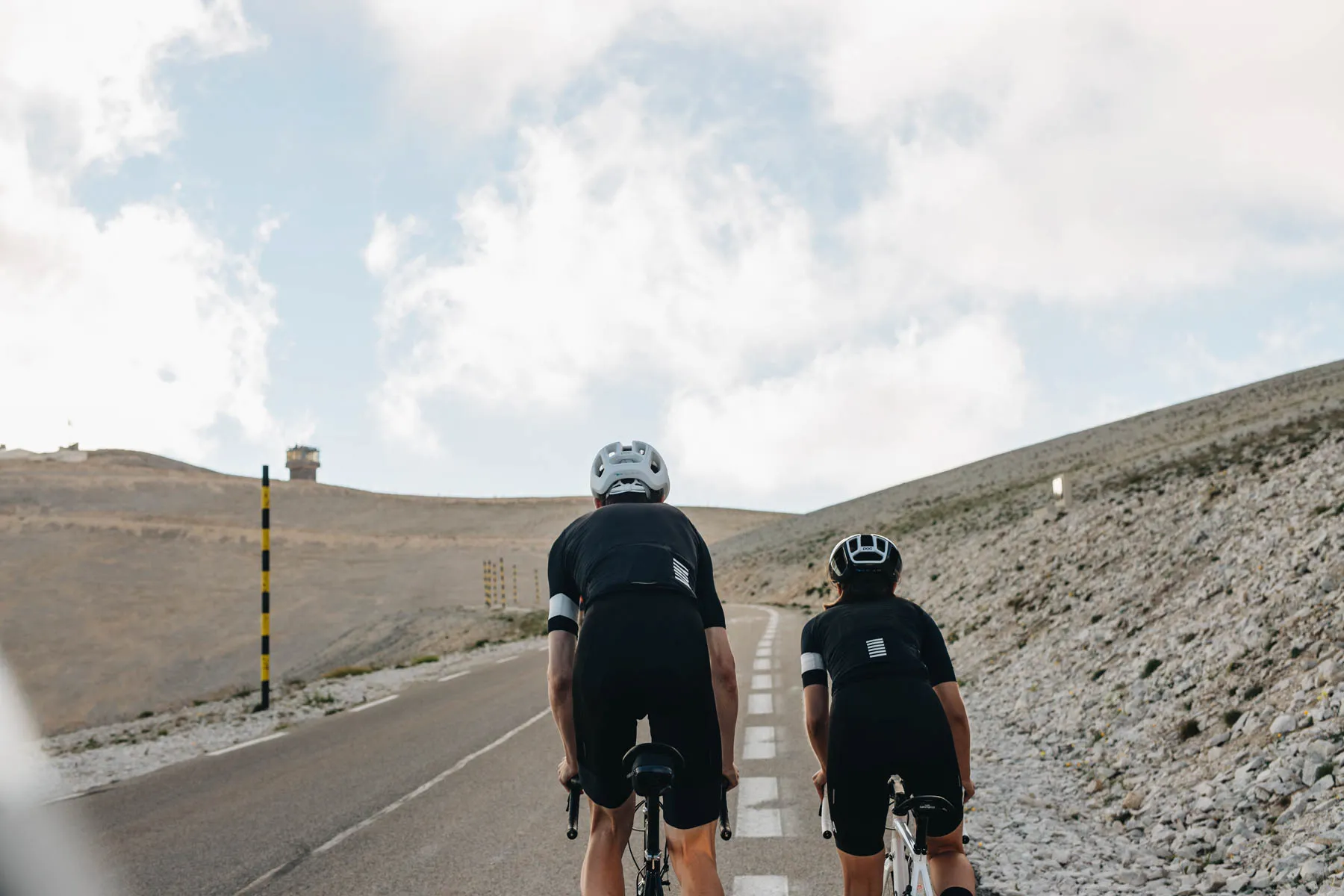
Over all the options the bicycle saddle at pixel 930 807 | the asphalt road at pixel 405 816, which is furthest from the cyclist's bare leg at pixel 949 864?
the asphalt road at pixel 405 816

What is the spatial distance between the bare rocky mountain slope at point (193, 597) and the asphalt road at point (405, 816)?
1321cm

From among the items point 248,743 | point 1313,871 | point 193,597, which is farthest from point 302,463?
point 1313,871

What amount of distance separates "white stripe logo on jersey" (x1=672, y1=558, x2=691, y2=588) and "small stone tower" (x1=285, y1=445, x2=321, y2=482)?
6270 inches

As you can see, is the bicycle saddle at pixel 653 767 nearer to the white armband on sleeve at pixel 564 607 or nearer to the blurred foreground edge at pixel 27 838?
the white armband on sleeve at pixel 564 607

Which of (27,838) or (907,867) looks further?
(907,867)

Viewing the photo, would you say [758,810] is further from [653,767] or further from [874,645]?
[653,767]

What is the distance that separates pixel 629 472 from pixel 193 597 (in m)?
59.7

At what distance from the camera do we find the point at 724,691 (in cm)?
395

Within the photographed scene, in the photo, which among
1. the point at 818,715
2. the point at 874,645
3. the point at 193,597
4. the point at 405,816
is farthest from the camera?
the point at 193,597

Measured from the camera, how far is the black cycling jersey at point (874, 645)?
13.6 ft

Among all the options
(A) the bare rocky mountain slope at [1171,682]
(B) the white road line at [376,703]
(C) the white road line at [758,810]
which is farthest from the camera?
(B) the white road line at [376,703]

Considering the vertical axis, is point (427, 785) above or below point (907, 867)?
below

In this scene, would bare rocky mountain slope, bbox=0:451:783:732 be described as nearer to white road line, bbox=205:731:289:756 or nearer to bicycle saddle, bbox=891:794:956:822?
white road line, bbox=205:731:289:756

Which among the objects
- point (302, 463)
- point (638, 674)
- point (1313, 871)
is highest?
point (302, 463)
